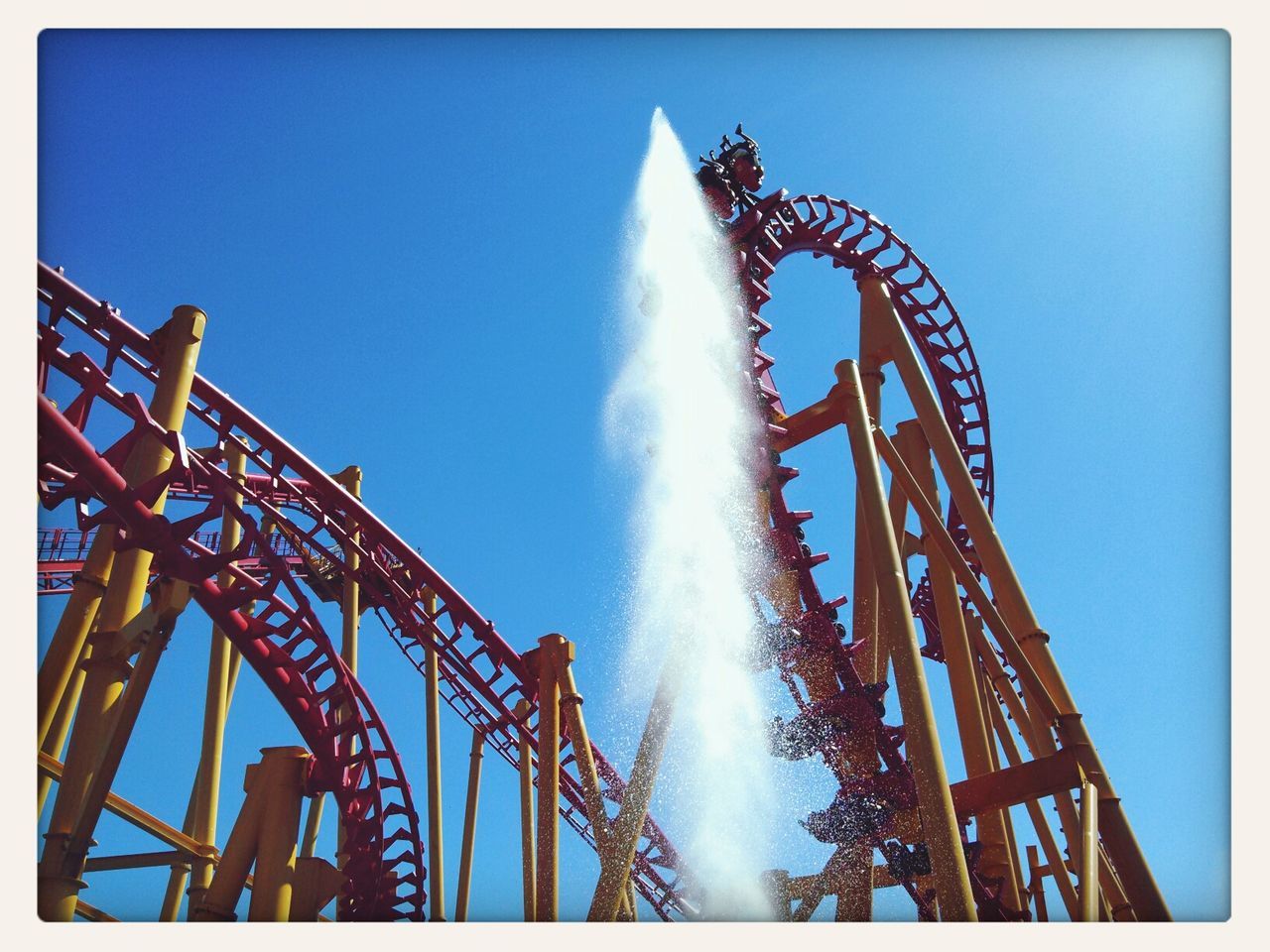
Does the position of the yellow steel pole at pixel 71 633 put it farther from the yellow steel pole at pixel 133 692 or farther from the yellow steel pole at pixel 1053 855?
the yellow steel pole at pixel 1053 855

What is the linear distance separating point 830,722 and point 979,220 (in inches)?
110

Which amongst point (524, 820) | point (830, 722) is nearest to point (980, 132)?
point (830, 722)

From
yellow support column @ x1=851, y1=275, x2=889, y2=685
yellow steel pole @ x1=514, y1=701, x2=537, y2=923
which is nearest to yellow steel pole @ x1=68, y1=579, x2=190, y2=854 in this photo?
yellow steel pole @ x1=514, y1=701, x2=537, y2=923

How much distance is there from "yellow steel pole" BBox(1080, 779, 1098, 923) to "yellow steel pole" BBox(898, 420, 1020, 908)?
29.9 inches

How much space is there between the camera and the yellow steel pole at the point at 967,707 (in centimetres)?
597

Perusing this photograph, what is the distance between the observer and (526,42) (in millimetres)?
4914

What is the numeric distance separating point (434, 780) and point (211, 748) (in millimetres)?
1804

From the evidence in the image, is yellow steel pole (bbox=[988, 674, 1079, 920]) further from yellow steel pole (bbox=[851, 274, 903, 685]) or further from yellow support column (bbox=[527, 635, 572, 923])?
yellow support column (bbox=[527, 635, 572, 923])

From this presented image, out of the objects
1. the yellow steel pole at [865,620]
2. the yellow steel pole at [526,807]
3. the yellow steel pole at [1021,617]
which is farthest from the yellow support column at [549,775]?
the yellow steel pole at [1021,617]

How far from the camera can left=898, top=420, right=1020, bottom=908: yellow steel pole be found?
5.97 m

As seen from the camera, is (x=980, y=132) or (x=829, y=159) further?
(x=829, y=159)

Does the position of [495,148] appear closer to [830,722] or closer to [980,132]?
[980,132]

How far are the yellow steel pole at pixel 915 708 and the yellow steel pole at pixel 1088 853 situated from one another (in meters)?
0.43

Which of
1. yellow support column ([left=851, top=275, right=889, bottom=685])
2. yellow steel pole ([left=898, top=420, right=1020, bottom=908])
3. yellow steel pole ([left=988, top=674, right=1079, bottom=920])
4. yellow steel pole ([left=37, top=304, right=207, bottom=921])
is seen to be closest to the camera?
yellow steel pole ([left=37, top=304, right=207, bottom=921])
